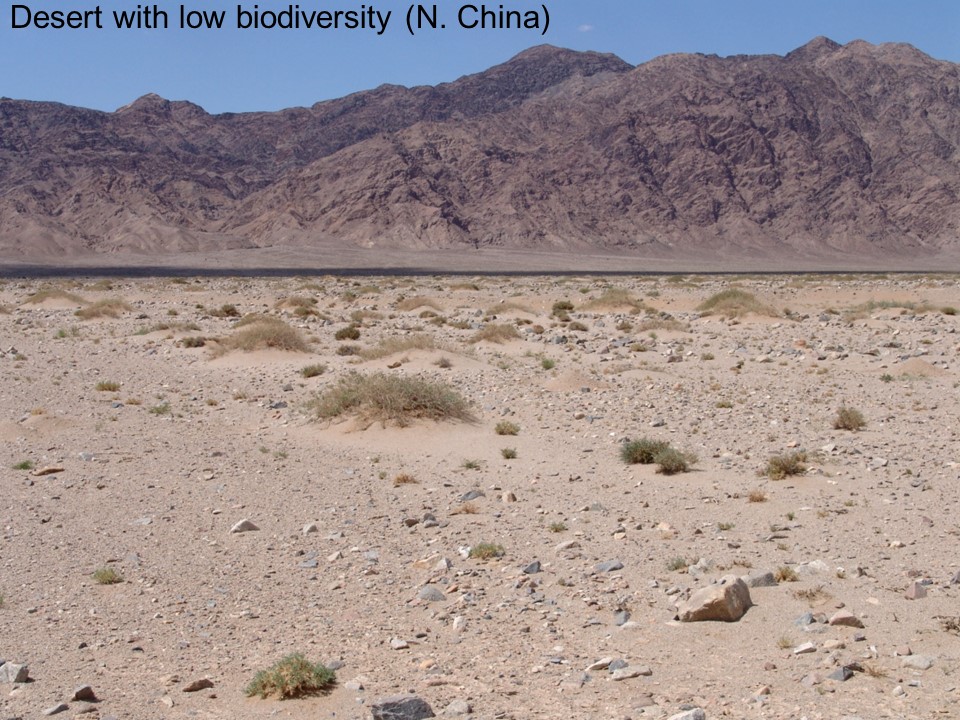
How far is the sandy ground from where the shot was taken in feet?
19.5

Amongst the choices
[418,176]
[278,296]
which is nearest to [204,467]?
[278,296]

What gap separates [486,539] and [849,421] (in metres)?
6.18

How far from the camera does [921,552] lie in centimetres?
797

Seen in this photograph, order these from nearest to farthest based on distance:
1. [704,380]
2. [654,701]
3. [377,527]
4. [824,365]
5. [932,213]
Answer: [654,701] < [377,527] < [704,380] < [824,365] < [932,213]

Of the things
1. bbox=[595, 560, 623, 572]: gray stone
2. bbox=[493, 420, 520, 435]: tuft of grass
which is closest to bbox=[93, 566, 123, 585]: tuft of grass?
bbox=[595, 560, 623, 572]: gray stone

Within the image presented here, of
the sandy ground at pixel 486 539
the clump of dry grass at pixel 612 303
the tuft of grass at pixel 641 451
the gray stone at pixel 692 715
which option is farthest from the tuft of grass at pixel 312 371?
the clump of dry grass at pixel 612 303

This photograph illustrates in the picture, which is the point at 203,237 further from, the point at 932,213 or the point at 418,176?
the point at 932,213

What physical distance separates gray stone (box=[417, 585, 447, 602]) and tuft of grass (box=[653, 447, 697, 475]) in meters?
3.95

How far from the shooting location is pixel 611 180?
134 meters

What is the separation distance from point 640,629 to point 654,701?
1076mm

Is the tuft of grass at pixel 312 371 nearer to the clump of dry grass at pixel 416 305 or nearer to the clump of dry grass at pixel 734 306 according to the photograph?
the clump of dry grass at pixel 734 306

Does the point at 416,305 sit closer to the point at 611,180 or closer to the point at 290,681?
the point at 290,681

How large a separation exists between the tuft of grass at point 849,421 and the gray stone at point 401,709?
889 centimetres

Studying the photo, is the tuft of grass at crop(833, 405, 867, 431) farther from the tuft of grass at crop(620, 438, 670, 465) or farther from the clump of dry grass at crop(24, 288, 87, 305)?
the clump of dry grass at crop(24, 288, 87, 305)
